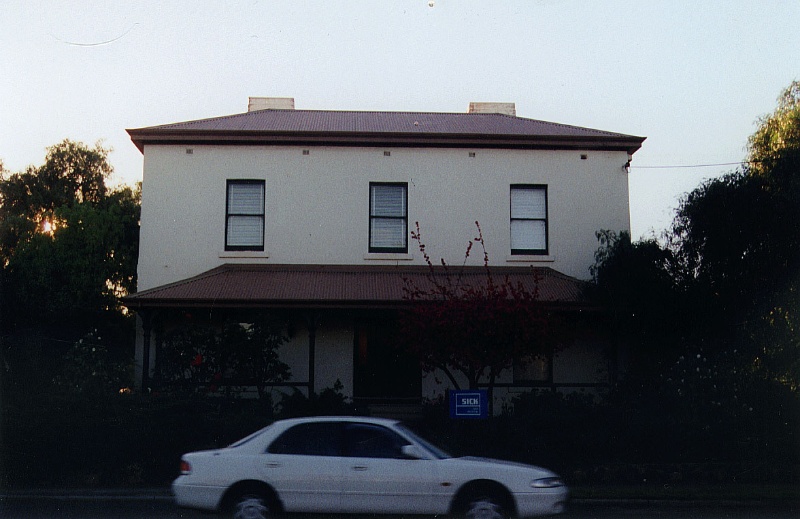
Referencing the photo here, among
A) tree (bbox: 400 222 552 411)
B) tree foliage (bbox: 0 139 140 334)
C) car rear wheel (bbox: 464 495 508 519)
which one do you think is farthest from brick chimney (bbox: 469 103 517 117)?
car rear wheel (bbox: 464 495 508 519)

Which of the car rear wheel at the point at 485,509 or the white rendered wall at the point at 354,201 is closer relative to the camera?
the car rear wheel at the point at 485,509

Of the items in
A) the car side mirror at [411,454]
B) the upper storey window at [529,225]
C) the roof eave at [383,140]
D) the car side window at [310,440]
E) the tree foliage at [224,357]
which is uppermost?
the roof eave at [383,140]

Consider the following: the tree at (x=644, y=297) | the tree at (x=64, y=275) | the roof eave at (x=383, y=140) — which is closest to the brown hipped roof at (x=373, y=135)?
the roof eave at (x=383, y=140)

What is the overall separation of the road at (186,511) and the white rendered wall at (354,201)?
873cm

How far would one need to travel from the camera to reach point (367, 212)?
21844 mm

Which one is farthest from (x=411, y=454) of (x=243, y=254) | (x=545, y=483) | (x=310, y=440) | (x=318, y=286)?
(x=243, y=254)

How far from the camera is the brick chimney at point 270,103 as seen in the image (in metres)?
26.2

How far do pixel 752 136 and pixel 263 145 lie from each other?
38.6 feet

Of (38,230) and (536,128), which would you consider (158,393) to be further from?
(38,230)

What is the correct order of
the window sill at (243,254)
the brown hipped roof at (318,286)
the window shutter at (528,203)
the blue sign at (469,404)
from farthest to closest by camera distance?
the window shutter at (528,203), the window sill at (243,254), the brown hipped roof at (318,286), the blue sign at (469,404)

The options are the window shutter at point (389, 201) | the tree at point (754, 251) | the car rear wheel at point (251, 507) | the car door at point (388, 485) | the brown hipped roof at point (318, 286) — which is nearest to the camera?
the car rear wheel at point (251, 507)

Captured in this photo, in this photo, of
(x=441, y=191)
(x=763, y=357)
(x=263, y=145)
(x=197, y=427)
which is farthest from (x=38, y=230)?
(x=763, y=357)

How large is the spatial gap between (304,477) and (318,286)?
10756mm

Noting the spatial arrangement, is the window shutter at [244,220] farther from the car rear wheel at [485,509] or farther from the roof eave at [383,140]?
the car rear wheel at [485,509]
